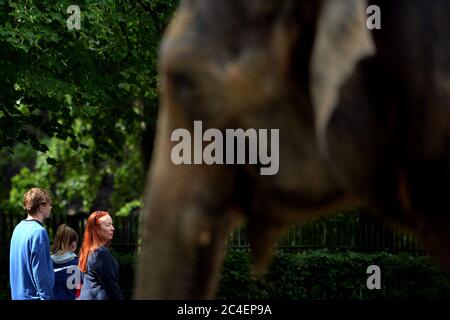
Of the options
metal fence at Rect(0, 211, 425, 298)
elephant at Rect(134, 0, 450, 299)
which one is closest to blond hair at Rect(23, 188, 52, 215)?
elephant at Rect(134, 0, 450, 299)

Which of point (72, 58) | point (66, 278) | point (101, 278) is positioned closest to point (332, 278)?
point (72, 58)

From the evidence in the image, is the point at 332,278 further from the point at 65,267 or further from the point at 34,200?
the point at 34,200

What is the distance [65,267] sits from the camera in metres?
7.98

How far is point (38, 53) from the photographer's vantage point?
A: 12.4 metres

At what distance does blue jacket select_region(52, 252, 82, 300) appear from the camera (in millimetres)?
7801

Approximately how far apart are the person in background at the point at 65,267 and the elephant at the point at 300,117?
16.2ft

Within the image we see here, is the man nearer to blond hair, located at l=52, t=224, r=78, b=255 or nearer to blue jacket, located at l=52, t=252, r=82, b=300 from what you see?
blue jacket, located at l=52, t=252, r=82, b=300

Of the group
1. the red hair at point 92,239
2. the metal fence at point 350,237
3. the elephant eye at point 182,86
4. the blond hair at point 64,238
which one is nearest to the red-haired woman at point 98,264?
the red hair at point 92,239

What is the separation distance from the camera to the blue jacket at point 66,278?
25.6 feet

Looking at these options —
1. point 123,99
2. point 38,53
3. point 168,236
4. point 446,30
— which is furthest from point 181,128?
point 123,99
